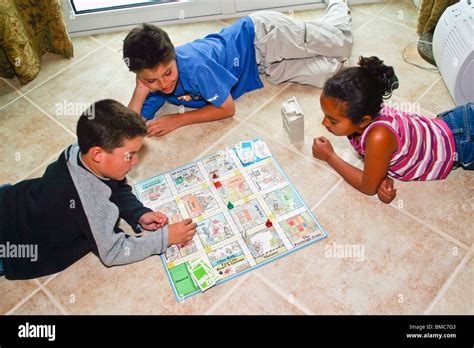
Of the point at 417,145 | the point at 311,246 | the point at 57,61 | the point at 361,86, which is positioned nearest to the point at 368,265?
the point at 311,246

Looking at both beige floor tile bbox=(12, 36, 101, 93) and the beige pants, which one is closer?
the beige pants

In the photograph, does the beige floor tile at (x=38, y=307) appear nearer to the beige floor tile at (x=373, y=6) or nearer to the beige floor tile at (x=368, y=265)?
the beige floor tile at (x=368, y=265)

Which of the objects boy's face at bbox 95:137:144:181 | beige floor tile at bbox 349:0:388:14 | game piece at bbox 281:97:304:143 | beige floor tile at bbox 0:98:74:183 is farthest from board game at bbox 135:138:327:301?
beige floor tile at bbox 349:0:388:14

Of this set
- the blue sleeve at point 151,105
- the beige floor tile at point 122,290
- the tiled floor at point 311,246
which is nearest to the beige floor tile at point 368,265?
the tiled floor at point 311,246

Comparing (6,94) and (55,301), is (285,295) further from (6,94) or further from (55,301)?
(6,94)

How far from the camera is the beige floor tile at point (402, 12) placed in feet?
6.69

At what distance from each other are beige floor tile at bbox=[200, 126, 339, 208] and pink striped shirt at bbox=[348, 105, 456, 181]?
0.49ft

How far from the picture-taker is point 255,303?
127 cm

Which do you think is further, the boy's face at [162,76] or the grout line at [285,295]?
the boy's face at [162,76]

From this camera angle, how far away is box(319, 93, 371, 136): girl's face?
1237 mm

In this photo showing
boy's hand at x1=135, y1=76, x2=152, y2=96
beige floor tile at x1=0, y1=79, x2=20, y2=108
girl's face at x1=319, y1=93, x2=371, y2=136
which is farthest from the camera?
beige floor tile at x1=0, y1=79, x2=20, y2=108

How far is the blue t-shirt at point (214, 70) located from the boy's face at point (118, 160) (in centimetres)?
45

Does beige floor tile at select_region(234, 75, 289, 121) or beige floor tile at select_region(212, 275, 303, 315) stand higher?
beige floor tile at select_region(234, 75, 289, 121)

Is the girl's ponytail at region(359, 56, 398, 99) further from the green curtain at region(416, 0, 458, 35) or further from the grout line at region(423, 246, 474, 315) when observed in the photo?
the green curtain at region(416, 0, 458, 35)
